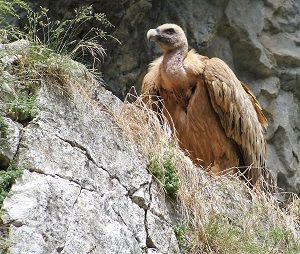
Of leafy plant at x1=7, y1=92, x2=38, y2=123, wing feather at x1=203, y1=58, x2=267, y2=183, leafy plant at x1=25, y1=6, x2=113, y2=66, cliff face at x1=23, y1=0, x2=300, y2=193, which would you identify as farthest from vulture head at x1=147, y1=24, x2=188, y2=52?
leafy plant at x1=7, y1=92, x2=38, y2=123

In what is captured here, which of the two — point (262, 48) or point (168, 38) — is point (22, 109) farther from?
point (262, 48)

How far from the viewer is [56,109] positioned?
17.3ft

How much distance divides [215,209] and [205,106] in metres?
1.62

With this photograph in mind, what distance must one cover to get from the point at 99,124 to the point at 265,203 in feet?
6.17

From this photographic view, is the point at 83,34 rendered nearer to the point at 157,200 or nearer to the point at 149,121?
the point at 149,121

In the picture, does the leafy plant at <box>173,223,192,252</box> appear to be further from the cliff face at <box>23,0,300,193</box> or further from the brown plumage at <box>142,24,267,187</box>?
the cliff face at <box>23,0,300,193</box>

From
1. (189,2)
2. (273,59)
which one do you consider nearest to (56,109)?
(189,2)

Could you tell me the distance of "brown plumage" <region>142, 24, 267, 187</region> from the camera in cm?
732

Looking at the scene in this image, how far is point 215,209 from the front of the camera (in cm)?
598

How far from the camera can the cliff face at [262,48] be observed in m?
9.66

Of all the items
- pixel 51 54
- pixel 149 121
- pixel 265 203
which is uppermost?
pixel 51 54

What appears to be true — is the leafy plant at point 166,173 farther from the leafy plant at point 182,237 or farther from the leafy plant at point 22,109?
the leafy plant at point 22,109

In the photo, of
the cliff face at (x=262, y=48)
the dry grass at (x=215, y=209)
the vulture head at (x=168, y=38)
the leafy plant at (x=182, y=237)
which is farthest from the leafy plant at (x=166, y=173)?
the cliff face at (x=262, y=48)

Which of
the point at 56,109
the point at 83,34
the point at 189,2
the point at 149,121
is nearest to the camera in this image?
the point at 56,109
